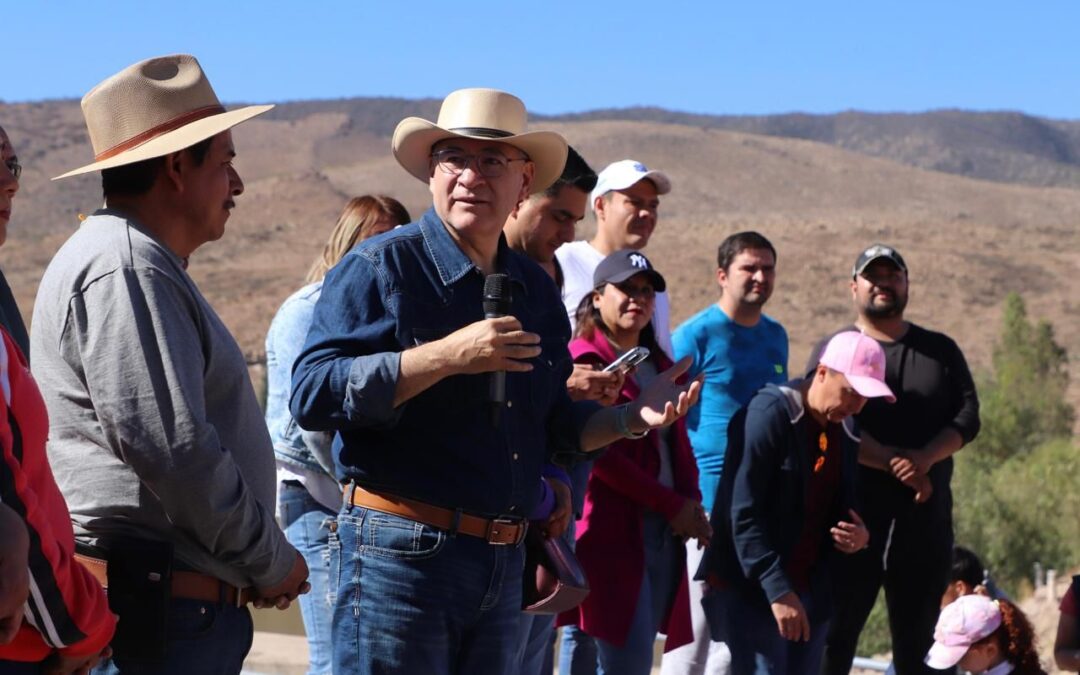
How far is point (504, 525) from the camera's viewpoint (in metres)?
3.49

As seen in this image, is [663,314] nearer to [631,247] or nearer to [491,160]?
[631,247]

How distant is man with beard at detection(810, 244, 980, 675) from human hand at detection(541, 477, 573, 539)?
2.14 meters

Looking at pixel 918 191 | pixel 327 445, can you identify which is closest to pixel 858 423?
pixel 327 445

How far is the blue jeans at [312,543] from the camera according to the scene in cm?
476

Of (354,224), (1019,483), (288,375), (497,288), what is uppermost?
(354,224)

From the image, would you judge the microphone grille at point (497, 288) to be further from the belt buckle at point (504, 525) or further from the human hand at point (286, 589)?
the human hand at point (286, 589)

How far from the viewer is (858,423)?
6.06 metres

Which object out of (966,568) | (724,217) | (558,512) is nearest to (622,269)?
(558,512)

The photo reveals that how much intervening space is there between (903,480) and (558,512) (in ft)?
8.39

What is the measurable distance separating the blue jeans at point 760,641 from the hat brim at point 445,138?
189cm

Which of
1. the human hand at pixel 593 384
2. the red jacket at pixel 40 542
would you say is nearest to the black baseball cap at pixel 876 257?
the human hand at pixel 593 384

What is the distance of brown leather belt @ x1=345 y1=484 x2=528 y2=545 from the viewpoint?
340 cm

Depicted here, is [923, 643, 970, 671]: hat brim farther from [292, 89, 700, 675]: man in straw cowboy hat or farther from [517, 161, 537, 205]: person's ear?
[517, 161, 537, 205]: person's ear

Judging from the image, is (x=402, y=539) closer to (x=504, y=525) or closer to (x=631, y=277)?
(x=504, y=525)
